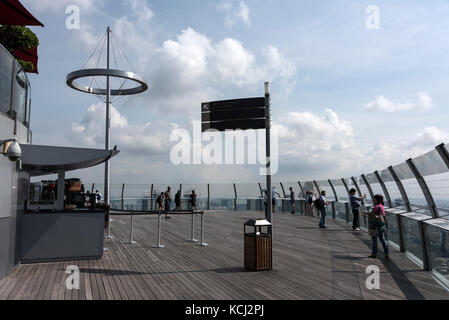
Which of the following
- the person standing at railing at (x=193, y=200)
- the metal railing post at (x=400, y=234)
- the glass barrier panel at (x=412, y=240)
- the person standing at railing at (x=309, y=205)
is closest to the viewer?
the glass barrier panel at (x=412, y=240)

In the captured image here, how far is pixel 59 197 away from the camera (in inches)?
319

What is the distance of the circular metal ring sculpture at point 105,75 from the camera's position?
16234 mm

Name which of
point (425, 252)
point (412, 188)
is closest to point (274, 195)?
point (412, 188)

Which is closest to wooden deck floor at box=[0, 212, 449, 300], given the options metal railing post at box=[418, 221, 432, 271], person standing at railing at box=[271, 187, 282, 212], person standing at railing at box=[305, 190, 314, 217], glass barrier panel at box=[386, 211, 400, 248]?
metal railing post at box=[418, 221, 432, 271]

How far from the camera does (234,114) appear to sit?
710cm

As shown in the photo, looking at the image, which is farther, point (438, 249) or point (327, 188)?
point (327, 188)

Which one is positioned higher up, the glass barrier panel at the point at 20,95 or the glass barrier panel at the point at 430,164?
the glass barrier panel at the point at 20,95

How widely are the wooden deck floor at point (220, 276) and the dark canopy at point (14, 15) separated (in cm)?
947

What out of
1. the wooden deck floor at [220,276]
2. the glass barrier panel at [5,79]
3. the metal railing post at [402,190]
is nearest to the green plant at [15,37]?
the glass barrier panel at [5,79]

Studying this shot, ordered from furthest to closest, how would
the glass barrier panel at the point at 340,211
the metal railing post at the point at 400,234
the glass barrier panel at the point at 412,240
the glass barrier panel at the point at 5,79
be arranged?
the glass barrier panel at the point at 340,211 < the metal railing post at the point at 400,234 < the glass barrier panel at the point at 412,240 < the glass barrier panel at the point at 5,79

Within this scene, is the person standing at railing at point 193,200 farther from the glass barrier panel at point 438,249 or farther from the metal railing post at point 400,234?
the glass barrier panel at point 438,249

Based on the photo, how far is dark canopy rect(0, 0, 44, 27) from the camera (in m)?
11.9

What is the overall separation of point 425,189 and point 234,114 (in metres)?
4.39

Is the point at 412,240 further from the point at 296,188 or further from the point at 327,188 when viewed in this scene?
the point at 296,188
